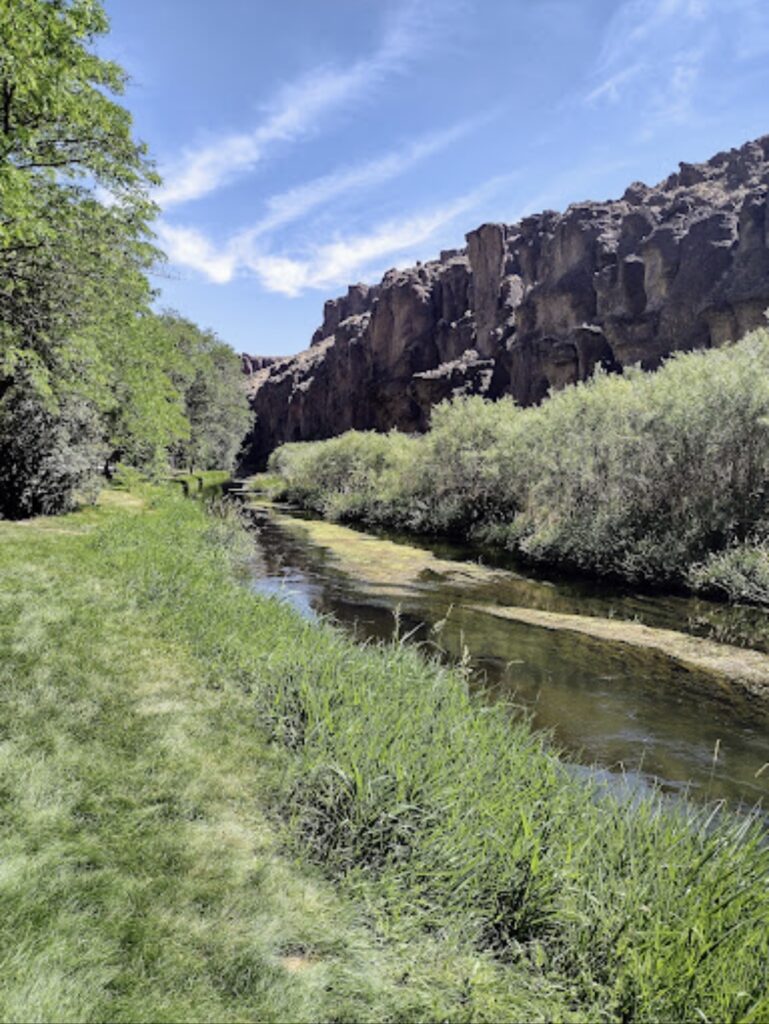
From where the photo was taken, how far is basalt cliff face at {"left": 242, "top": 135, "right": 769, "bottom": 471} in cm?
6656

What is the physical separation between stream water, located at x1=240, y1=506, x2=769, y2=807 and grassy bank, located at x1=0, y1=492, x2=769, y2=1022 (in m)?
1.56

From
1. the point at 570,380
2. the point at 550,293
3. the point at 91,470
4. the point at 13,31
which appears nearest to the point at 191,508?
the point at 91,470

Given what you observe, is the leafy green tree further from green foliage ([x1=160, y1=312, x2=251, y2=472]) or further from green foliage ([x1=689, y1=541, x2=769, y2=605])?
green foliage ([x1=160, y1=312, x2=251, y2=472])

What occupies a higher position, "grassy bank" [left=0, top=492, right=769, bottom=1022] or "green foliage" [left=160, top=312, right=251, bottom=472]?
"green foliage" [left=160, top=312, right=251, bottom=472]

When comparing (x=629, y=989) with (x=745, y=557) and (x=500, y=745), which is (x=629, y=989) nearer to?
(x=500, y=745)

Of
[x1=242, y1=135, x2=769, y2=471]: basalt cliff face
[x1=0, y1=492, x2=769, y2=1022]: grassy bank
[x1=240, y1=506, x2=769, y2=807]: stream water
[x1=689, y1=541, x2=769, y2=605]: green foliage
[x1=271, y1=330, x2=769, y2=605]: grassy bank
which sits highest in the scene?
[x1=242, y1=135, x2=769, y2=471]: basalt cliff face

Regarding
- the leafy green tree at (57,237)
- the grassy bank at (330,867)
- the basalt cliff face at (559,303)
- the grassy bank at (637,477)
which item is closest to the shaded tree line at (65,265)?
the leafy green tree at (57,237)

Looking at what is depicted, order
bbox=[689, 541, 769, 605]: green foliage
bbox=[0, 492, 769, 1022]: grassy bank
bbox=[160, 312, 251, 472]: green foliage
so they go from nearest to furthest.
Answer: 1. bbox=[0, 492, 769, 1022]: grassy bank
2. bbox=[689, 541, 769, 605]: green foliage
3. bbox=[160, 312, 251, 472]: green foliage

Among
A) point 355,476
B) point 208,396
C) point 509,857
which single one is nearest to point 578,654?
point 509,857

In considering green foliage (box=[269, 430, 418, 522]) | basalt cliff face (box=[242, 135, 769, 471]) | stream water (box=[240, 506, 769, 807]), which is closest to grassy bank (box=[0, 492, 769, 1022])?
stream water (box=[240, 506, 769, 807])

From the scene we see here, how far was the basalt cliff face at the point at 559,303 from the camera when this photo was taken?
6656 cm

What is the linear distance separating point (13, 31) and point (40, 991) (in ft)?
34.2

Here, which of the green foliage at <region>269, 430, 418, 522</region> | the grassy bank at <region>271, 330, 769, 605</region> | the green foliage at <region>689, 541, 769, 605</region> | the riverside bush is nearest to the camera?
the riverside bush

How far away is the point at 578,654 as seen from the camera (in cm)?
1270
